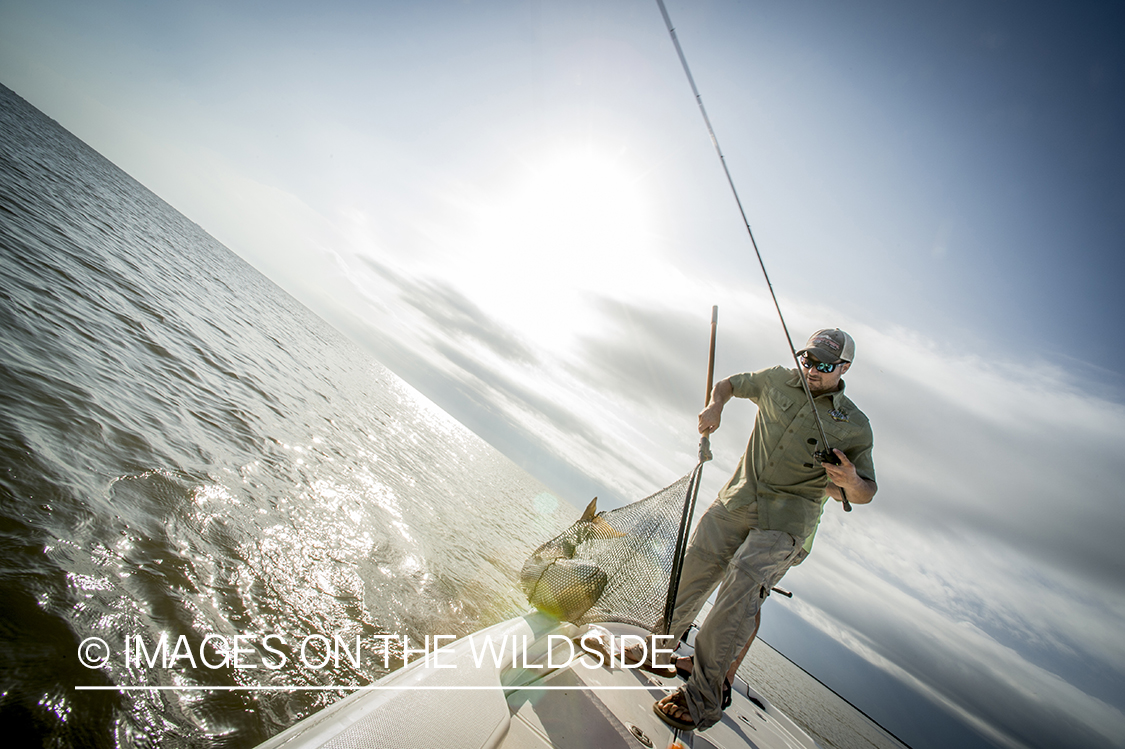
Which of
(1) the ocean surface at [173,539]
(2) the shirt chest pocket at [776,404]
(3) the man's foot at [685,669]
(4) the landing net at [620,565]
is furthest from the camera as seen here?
(4) the landing net at [620,565]

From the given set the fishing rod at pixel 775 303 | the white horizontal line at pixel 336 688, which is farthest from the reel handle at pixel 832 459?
the white horizontal line at pixel 336 688

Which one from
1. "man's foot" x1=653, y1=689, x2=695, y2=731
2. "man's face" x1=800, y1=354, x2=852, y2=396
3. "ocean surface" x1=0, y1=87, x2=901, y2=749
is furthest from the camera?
"man's face" x1=800, y1=354, x2=852, y2=396

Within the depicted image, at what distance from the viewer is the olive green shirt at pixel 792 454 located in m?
3.30

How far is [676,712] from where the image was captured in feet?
9.98

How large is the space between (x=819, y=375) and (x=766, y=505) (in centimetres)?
130

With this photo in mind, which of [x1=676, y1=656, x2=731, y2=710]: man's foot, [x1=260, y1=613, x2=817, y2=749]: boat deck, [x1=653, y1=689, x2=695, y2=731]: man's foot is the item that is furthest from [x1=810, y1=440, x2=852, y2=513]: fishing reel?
[x1=260, y1=613, x2=817, y2=749]: boat deck

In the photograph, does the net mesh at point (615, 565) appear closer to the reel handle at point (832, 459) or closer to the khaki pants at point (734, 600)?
the khaki pants at point (734, 600)

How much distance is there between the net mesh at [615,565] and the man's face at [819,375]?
1.64 m

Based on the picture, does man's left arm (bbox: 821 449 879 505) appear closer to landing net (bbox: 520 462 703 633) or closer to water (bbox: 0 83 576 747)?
landing net (bbox: 520 462 703 633)

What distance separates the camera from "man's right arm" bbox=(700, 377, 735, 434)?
13.9 ft

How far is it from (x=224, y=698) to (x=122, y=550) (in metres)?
1.98

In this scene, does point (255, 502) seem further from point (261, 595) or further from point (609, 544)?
point (609, 544)

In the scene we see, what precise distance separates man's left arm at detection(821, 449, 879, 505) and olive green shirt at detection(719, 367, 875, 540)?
0.17 metres

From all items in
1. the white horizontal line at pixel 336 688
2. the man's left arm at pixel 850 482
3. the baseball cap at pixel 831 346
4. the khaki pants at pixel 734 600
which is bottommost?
the white horizontal line at pixel 336 688
